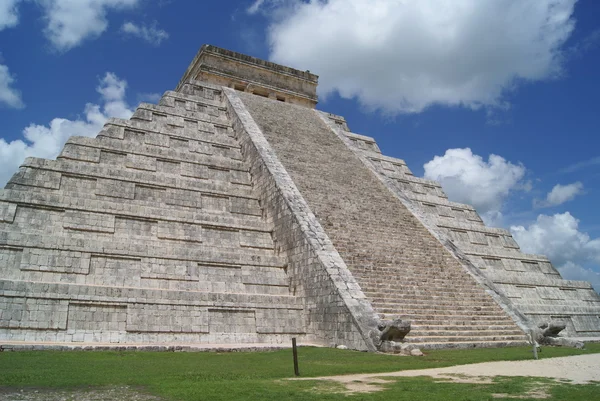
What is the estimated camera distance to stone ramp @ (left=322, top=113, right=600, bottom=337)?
1617 centimetres

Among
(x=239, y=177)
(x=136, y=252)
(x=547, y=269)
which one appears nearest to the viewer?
(x=136, y=252)

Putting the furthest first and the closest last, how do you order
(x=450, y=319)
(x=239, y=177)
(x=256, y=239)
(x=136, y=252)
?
(x=239, y=177) < (x=256, y=239) < (x=450, y=319) < (x=136, y=252)

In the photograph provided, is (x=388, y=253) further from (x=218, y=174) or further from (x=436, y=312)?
(x=218, y=174)

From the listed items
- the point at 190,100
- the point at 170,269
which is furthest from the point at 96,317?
the point at 190,100

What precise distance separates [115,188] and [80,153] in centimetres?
169

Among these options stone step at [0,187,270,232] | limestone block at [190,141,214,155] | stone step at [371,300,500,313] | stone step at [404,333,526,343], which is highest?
limestone block at [190,141,214,155]

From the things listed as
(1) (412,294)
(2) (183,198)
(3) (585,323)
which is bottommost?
(3) (585,323)

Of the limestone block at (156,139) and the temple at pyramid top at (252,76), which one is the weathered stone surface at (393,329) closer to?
the limestone block at (156,139)

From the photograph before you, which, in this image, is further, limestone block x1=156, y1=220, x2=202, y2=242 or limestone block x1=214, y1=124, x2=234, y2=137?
limestone block x1=214, y1=124, x2=234, y2=137

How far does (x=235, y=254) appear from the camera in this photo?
40.3ft

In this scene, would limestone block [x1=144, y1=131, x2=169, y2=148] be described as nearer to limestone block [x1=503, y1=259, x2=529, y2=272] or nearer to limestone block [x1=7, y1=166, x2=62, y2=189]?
limestone block [x1=7, y1=166, x2=62, y2=189]

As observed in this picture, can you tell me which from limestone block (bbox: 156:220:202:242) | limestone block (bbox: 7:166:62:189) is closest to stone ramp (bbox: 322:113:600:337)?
limestone block (bbox: 156:220:202:242)

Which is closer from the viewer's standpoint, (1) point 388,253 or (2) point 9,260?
(2) point 9,260

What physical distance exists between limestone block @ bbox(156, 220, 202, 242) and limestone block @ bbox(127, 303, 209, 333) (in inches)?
87.8
